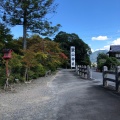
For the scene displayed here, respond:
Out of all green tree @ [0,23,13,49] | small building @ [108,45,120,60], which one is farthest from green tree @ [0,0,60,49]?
small building @ [108,45,120,60]

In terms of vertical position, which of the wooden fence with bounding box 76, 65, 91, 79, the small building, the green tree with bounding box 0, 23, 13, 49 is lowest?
the wooden fence with bounding box 76, 65, 91, 79

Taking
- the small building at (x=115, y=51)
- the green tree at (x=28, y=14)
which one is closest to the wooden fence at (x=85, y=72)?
the green tree at (x=28, y=14)

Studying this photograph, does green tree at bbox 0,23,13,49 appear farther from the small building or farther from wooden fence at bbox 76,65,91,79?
the small building

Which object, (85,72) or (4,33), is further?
(4,33)

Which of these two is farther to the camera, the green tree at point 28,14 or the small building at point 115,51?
the small building at point 115,51

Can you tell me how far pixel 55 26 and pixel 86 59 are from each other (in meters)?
58.2

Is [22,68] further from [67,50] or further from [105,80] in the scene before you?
[67,50]

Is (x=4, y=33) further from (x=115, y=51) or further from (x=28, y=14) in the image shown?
(x=115, y=51)

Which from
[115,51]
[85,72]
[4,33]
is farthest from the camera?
[115,51]

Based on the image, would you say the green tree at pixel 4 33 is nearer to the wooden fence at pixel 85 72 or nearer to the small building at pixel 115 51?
the wooden fence at pixel 85 72

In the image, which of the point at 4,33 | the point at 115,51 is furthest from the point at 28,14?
the point at 115,51

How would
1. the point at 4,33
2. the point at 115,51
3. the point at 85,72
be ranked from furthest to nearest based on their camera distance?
the point at 115,51
the point at 4,33
the point at 85,72

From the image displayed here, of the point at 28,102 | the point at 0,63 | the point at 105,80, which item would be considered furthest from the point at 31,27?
the point at 28,102

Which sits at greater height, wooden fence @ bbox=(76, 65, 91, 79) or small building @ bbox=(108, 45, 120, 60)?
small building @ bbox=(108, 45, 120, 60)
